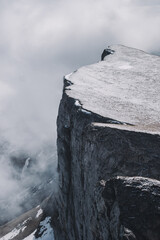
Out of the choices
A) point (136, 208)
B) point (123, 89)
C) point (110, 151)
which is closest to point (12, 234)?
point (123, 89)

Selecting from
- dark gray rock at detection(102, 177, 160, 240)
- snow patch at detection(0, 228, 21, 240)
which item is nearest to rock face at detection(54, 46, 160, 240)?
dark gray rock at detection(102, 177, 160, 240)

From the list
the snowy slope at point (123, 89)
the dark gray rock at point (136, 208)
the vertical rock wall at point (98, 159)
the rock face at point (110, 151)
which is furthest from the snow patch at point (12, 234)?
the dark gray rock at point (136, 208)

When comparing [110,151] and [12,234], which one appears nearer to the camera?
[110,151]

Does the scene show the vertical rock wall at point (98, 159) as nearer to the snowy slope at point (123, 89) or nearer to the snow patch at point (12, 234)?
the snowy slope at point (123, 89)

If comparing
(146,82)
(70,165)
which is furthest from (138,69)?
(70,165)

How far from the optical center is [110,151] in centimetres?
3353

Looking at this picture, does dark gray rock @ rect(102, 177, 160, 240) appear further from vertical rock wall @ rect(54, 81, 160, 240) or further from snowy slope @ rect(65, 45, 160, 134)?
snowy slope @ rect(65, 45, 160, 134)

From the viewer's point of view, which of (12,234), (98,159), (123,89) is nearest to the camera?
(98,159)

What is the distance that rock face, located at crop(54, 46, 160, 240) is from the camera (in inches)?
876

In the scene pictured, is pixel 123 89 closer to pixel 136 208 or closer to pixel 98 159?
pixel 98 159

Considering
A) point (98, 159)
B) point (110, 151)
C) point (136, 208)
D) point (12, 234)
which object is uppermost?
point (136, 208)

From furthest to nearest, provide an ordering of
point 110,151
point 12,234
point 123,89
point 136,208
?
point 12,234
point 123,89
point 110,151
point 136,208

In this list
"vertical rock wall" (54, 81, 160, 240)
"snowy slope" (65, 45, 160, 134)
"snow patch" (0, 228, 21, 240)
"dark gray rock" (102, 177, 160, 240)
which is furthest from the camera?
"snow patch" (0, 228, 21, 240)

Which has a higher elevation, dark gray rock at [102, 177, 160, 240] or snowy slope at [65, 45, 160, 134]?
dark gray rock at [102, 177, 160, 240]
